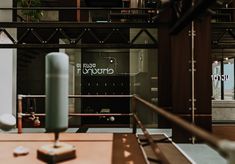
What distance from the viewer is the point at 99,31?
920 centimetres

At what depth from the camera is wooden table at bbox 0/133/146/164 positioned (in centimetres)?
273

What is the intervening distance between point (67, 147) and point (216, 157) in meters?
3.31

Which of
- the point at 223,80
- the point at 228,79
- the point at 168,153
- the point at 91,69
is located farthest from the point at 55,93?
the point at 228,79

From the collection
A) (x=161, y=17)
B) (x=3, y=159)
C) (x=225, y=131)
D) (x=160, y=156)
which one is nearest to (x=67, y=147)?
(x=3, y=159)

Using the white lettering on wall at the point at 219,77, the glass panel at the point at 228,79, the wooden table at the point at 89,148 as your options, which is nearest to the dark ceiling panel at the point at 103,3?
the white lettering on wall at the point at 219,77

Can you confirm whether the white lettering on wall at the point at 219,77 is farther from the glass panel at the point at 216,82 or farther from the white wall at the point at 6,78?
the white wall at the point at 6,78

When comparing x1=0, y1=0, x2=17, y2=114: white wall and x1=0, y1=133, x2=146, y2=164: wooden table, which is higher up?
x1=0, y1=0, x2=17, y2=114: white wall

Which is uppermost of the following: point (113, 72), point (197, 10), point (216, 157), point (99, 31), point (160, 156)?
point (99, 31)

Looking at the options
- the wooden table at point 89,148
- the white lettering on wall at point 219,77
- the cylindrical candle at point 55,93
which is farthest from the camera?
the white lettering on wall at point 219,77

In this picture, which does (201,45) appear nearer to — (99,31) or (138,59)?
(138,59)

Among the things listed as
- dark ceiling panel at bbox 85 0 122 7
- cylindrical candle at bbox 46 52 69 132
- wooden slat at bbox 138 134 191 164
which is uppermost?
dark ceiling panel at bbox 85 0 122 7

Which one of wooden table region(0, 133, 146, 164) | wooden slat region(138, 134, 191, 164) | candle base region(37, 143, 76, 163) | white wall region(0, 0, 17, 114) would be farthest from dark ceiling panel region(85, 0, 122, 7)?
candle base region(37, 143, 76, 163)

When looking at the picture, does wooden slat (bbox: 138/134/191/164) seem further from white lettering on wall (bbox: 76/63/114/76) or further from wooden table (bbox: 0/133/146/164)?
white lettering on wall (bbox: 76/63/114/76)

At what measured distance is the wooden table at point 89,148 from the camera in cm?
273
